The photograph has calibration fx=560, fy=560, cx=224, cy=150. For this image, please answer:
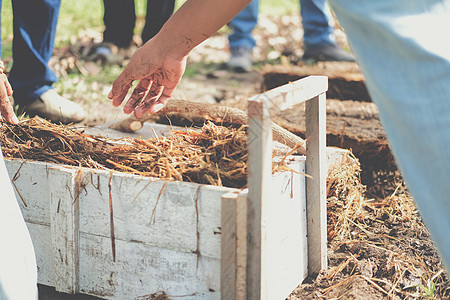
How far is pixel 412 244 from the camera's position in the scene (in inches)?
92.6

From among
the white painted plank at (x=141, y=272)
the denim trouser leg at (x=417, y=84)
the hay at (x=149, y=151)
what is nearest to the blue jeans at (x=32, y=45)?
the hay at (x=149, y=151)

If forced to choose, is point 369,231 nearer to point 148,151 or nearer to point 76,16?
point 148,151

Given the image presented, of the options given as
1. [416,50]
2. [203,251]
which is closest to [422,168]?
[416,50]

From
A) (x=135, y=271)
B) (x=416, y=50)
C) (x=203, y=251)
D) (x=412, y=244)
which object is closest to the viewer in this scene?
(x=416, y=50)

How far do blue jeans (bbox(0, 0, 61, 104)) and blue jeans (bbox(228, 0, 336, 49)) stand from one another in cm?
222

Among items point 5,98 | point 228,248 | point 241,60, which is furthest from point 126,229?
point 241,60

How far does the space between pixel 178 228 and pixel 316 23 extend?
155 inches

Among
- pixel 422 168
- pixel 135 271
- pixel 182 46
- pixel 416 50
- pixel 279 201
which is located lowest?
pixel 135 271

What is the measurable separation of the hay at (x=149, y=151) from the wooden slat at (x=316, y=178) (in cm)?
24

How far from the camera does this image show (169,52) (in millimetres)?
1857

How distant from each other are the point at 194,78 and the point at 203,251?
3.47m

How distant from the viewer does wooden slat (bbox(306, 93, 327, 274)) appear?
198 cm

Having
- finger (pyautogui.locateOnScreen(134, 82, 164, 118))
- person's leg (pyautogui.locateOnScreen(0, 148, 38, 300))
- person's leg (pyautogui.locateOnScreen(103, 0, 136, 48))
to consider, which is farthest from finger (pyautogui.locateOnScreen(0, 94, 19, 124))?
person's leg (pyautogui.locateOnScreen(103, 0, 136, 48))

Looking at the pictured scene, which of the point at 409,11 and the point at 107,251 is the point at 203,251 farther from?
the point at 409,11
